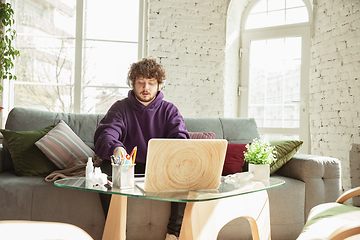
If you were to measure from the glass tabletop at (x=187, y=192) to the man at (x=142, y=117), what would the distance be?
67 cm

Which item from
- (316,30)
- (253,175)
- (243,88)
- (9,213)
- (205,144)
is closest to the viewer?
(205,144)

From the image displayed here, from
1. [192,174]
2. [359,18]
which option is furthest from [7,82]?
[359,18]

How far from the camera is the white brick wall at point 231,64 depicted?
3.64 metres

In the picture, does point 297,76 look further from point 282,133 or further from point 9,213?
point 9,213

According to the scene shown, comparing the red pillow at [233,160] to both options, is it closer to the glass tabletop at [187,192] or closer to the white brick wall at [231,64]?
the glass tabletop at [187,192]

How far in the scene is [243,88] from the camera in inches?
187

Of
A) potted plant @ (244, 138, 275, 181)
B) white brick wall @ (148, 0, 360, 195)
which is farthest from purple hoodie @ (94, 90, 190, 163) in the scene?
white brick wall @ (148, 0, 360, 195)

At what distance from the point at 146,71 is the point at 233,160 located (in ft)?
3.05

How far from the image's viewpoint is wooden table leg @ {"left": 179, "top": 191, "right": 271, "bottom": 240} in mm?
1231

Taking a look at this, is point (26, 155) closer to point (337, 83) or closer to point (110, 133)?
point (110, 133)

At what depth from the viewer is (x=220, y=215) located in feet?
4.39

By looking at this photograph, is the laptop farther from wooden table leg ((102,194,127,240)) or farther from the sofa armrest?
the sofa armrest

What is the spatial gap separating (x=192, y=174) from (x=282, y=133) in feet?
11.6

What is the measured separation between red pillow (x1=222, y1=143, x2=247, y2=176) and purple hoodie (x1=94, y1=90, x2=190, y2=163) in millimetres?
390
